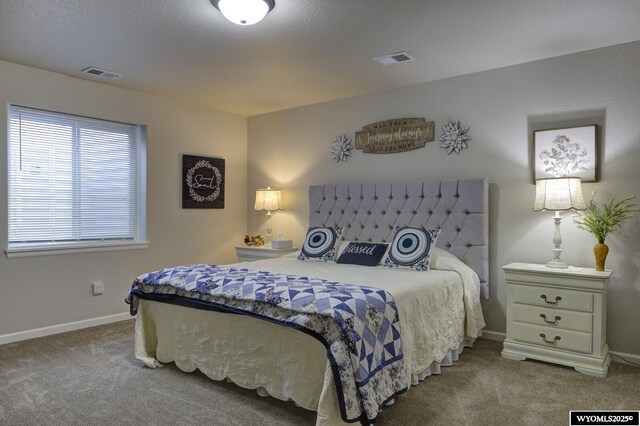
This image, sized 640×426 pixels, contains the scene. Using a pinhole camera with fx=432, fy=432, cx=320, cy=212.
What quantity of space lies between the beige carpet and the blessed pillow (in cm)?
103

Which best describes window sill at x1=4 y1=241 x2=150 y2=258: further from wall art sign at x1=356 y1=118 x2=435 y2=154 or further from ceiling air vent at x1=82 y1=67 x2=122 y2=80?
wall art sign at x1=356 y1=118 x2=435 y2=154

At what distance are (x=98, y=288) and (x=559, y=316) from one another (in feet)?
13.0

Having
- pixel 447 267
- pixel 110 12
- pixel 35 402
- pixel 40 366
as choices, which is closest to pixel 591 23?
pixel 447 267

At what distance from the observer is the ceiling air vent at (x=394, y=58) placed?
332cm

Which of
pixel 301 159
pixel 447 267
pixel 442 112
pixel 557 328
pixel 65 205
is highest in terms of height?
pixel 442 112

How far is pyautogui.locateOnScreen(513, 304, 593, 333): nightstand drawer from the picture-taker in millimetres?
2939

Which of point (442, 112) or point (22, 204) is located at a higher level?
point (442, 112)

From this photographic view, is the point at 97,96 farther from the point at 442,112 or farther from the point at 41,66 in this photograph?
the point at 442,112

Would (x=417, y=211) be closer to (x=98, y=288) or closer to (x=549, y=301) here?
(x=549, y=301)

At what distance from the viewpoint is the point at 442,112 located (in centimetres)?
399

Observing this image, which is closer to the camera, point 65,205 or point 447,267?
point 447,267

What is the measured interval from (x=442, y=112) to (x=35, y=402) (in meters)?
3.72

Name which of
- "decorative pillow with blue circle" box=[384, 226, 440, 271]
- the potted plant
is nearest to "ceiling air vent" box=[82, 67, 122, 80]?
"decorative pillow with blue circle" box=[384, 226, 440, 271]

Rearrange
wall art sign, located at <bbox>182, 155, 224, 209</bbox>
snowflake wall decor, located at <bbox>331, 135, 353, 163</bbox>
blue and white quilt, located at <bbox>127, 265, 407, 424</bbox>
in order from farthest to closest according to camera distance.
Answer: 1. wall art sign, located at <bbox>182, 155, 224, 209</bbox>
2. snowflake wall decor, located at <bbox>331, 135, 353, 163</bbox>
3. blue and white quilt, located at <bbox>127, 265, 407, 424</bbox>
